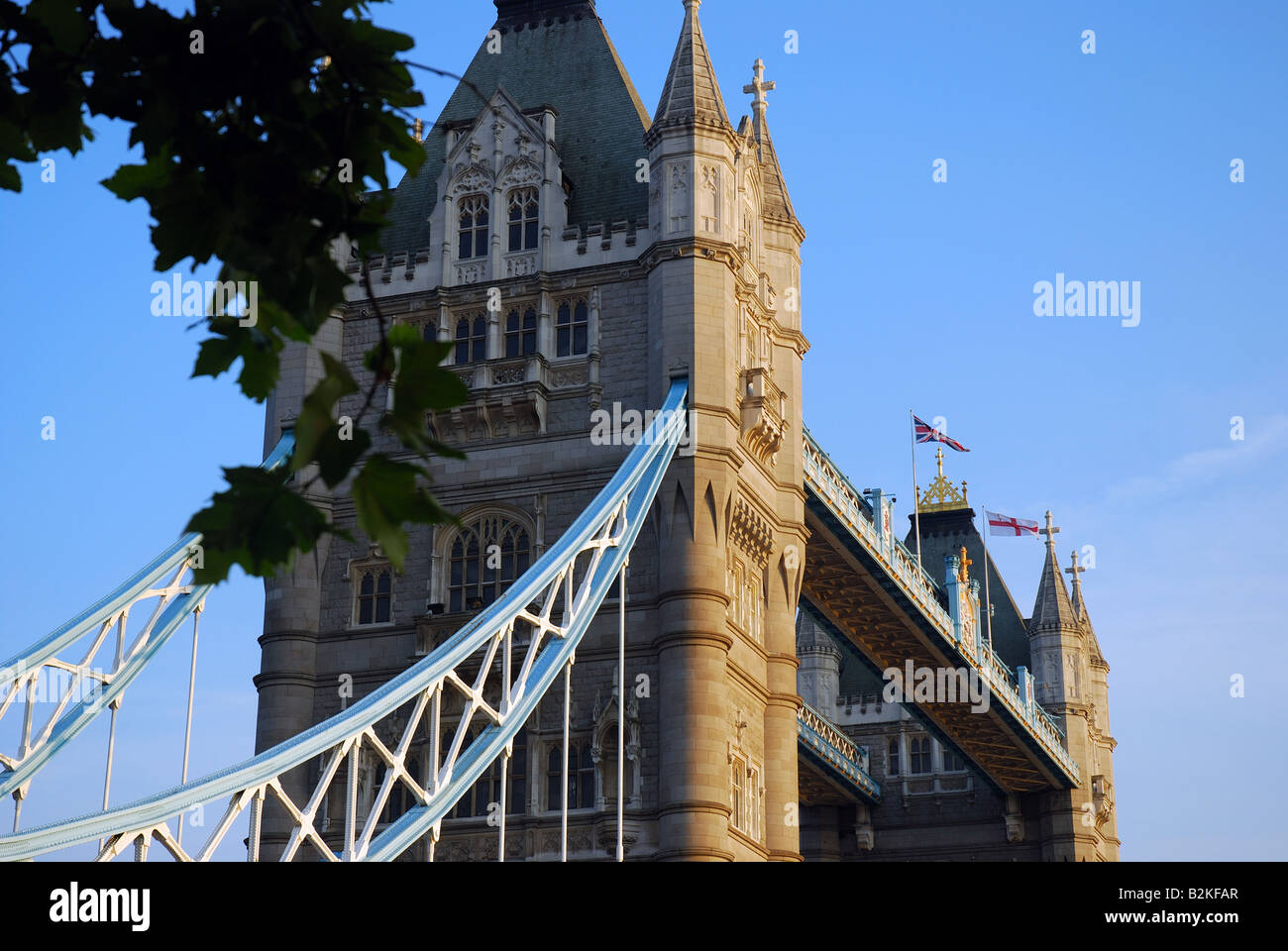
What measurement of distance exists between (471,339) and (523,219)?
2.50 m

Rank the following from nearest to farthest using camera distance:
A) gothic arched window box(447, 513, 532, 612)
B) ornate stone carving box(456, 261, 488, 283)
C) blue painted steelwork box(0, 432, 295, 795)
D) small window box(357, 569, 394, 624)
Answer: blue painted steelwork box(0, 432, 295, 795), gothic arched window box(447, 513, 532, 612), small window box(357, 569, 394, 624), ornate stone carving box(456, 261, 488, 283)

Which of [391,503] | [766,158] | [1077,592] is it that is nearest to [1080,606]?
[1077,592]

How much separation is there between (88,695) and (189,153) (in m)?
23.5

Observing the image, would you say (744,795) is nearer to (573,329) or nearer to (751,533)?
(751,533)

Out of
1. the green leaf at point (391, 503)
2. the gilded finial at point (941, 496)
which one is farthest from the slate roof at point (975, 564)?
the green leaf at point (391, 503)

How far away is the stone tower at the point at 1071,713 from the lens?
57.4 metres

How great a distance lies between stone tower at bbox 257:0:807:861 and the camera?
3016 centimetres

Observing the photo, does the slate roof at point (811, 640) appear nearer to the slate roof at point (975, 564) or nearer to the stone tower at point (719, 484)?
the slate roof at point (975, 564)

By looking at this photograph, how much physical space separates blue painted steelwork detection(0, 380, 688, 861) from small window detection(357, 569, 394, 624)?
477 centimetres

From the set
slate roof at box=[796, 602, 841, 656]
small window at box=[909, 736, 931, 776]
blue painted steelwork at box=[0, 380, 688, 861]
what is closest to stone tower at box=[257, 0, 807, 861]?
blue painted steelwork at box=[0, 380, 688, 861]

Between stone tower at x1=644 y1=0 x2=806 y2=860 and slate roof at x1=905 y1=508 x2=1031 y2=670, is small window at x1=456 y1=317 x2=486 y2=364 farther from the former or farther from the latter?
slate roof at x1=905 y1=508 x2=1031 y2=670

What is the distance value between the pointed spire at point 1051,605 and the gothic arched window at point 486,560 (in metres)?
32.8

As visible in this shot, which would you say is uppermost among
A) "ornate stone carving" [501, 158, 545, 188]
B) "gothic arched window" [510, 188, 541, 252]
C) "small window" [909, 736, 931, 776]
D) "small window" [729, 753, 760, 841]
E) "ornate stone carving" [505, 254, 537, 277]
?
"ornate stone carving" [501, 158, 545, 188]
